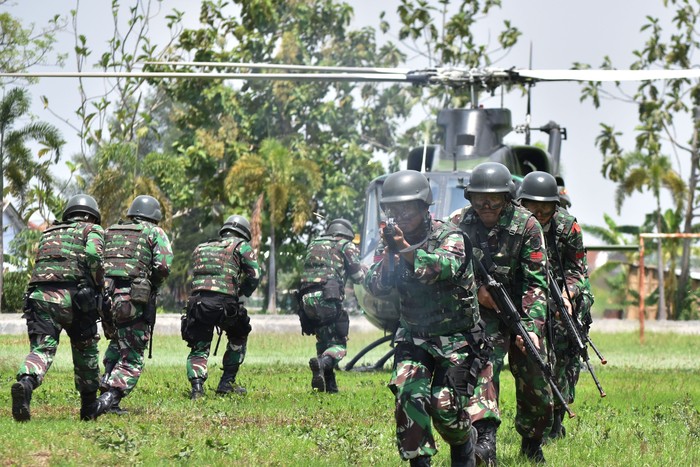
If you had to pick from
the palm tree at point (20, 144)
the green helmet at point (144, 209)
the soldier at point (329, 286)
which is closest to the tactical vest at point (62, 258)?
the green helmet at point (144, 209)

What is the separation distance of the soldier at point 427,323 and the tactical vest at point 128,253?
14.7ft

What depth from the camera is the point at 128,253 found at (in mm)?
11016

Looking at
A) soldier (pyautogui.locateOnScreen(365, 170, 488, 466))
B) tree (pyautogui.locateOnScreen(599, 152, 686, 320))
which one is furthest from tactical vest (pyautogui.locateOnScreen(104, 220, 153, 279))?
tree (pyautogui.locateOnScreen(599, 152, 686, 320))

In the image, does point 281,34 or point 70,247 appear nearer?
point 70,247

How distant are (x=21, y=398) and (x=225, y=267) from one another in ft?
11.7

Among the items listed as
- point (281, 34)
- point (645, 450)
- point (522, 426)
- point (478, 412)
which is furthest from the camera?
point (281, 34)

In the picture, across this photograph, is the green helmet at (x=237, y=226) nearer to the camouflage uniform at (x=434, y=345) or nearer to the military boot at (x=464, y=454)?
the camouflage uniform at (x=434, y=345)

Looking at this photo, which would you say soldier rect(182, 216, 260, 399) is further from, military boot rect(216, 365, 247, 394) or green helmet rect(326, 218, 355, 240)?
green helmet rect(326, 218, 355, 240)

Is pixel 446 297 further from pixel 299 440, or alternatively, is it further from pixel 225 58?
pixel 225 58

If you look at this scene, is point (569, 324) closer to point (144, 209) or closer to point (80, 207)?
point (80, 207)

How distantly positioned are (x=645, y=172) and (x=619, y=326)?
991 centimetres

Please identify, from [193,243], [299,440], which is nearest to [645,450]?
[299,440]

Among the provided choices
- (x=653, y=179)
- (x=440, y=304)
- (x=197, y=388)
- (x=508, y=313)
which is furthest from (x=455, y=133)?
(x=653, y=179)

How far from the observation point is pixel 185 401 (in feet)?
38.6
